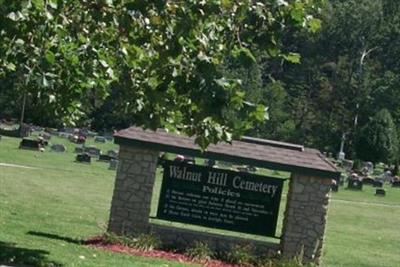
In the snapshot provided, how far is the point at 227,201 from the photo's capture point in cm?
1576

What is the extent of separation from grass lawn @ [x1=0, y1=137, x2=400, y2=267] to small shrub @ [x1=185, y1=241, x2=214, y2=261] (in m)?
1.16

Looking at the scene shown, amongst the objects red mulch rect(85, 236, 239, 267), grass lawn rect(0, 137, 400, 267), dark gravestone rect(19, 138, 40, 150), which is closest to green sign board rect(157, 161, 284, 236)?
red mulch rect(85, 236, 239, 267)

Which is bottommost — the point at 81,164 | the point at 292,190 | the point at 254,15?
the point at 81,164

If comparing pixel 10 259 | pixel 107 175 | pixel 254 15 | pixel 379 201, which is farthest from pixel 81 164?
pixel 254 15

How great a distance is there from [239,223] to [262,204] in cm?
55

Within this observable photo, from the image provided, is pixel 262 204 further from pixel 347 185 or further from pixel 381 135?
pixel 381 135

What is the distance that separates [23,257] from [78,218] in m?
Answer: 8.82

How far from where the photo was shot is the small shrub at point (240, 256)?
14844 mm

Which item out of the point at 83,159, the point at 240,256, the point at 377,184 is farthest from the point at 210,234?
the point at 377,184

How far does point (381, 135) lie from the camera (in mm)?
66125

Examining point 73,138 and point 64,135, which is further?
point 64,135

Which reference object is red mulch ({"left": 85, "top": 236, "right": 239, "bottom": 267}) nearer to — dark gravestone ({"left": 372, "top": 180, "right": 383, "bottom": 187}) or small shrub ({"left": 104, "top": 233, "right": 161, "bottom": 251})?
small shrub ({"left": 104, "top": 233, "right": 161, "bottom": 251})

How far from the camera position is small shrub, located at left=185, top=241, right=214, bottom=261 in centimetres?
1477

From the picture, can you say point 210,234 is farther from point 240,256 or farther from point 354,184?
point 354,184
